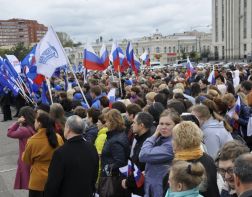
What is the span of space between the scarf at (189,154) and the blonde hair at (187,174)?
0.54 metres

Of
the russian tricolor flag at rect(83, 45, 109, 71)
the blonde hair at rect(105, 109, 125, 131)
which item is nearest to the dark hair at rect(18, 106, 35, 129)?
the blonde hair at rect(105, 109, 125, 131)

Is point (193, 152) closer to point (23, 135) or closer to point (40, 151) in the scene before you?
point (40, 151)

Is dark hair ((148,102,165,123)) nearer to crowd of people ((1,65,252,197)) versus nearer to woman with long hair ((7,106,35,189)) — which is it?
crowd of people ((1,65,252,197))

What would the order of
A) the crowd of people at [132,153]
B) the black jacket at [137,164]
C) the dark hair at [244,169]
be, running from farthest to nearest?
1. the black jacket at [137,164]
2. the crowd of people at [132,153]
3. the dark hair at [244,169]

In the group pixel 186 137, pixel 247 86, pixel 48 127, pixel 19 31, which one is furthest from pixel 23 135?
pixel 19 31

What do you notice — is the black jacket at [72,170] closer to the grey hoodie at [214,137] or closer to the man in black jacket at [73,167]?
the man in black jacket at [73,167]

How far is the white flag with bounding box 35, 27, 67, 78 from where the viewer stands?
8.09 meters

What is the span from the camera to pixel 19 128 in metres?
5.56

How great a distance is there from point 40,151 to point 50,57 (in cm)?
373

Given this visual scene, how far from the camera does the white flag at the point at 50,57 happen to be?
8086mm

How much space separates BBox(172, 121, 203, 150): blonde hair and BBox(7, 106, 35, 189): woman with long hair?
264 centimetres

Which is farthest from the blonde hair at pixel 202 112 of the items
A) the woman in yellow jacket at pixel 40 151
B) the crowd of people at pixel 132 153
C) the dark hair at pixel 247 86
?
the dark hair at pixel 247 86

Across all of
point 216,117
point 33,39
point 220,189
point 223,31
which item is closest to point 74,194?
point 220,189

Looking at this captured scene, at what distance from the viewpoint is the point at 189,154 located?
3.42 m
